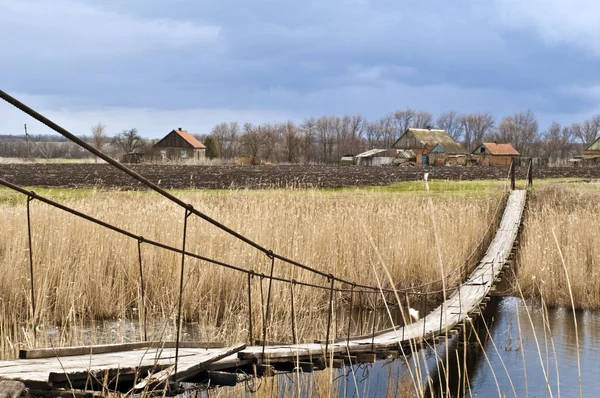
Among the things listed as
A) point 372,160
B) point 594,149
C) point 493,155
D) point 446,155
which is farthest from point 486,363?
point 372,160

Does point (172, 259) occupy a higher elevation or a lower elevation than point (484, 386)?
higher

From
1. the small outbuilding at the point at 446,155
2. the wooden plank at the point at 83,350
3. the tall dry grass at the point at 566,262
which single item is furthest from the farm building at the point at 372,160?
the wooden plank at the point at 83,350

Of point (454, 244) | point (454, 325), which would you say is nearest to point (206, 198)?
point (454, 244)

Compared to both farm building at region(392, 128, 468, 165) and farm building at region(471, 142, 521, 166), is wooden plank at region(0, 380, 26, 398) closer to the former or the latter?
farm building at region(392, 128, 468, 165)

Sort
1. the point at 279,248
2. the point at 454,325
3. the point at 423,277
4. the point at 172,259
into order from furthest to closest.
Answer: the point at 423,277 < the point at 279,248 < the point at 172,259 < the point at 454,325

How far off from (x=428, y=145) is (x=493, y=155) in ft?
19.4

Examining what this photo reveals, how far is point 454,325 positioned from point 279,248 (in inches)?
98.2

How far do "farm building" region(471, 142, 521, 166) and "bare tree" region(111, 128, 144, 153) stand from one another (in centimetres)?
3173

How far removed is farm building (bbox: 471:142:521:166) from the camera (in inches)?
2270

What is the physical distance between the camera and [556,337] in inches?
333

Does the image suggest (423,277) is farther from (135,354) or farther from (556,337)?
(135,354)

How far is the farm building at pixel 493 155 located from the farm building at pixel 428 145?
59.2 inches

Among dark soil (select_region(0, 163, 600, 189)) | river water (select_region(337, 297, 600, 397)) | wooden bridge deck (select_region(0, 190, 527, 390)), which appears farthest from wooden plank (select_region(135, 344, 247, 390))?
dark soil (select_region(0, 163, 600, 189))

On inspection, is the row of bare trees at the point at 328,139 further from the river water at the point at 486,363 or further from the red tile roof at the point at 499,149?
the river water at the point at 486,363
